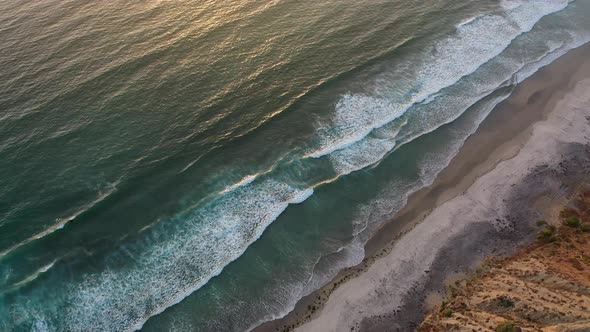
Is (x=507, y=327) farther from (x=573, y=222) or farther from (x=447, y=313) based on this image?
(x=573, y=222)

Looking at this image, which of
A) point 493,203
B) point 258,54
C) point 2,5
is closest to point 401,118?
point 493,203

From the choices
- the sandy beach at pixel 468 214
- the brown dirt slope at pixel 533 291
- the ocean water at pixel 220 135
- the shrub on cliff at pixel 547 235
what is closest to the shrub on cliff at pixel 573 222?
the brown dirt slope at pixel 533 291

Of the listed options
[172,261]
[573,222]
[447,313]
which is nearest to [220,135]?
[172,261]

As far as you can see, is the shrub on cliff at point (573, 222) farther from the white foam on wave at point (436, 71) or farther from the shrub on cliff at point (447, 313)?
the white foam on wave at point (436, 71)

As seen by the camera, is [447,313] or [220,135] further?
[220,135]

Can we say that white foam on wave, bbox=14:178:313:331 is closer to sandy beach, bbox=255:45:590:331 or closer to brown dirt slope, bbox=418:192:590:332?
sandy beach, bbox=255:45:590:331

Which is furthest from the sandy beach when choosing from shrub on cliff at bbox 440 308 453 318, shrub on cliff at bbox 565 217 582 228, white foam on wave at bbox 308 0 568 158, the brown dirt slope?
white foam on wave at bbox 308 0 568 158

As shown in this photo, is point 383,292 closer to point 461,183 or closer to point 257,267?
point 257,267
